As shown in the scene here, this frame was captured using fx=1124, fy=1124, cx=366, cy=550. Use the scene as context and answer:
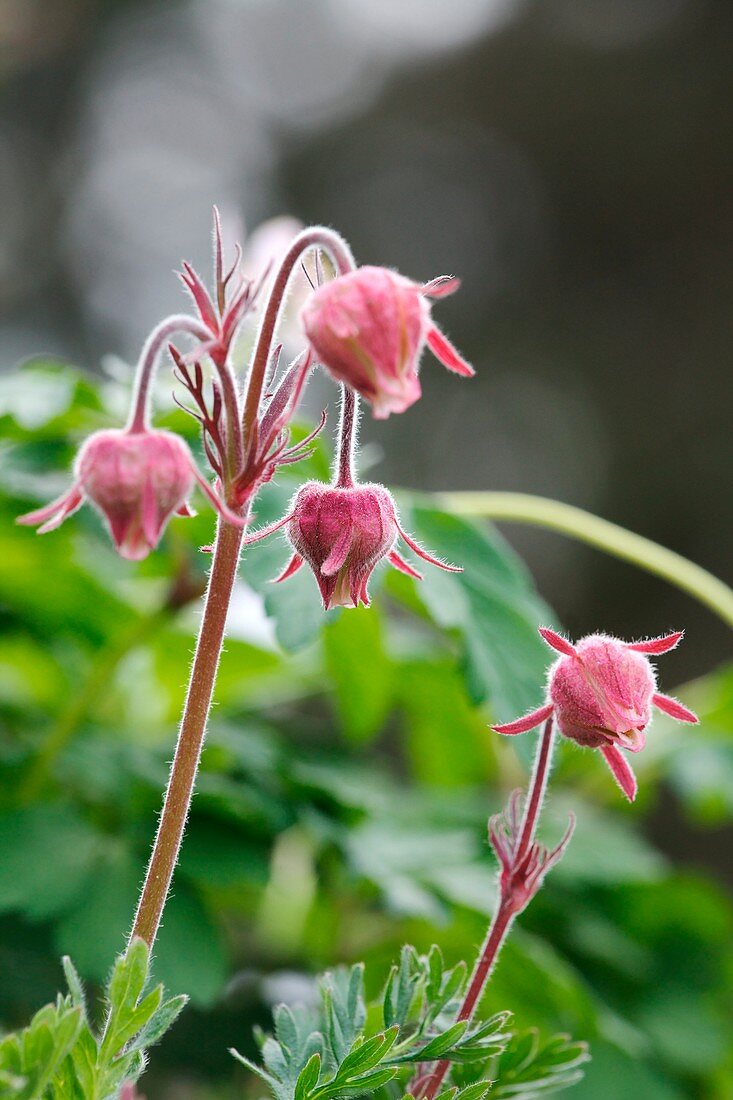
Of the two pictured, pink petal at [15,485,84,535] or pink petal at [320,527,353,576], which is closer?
pink petal at [15,485,84,535]

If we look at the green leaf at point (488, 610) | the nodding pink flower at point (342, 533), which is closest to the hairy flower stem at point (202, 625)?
the nodding pink flower at point (342, 533)

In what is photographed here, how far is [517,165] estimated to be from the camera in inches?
287

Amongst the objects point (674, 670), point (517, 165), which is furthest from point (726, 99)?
point (674, 670)

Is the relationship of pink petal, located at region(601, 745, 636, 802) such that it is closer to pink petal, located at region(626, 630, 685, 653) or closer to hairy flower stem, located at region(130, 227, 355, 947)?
pink petal, located at region(626, 630, 685, 653)

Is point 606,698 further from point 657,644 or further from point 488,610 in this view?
point 488,610

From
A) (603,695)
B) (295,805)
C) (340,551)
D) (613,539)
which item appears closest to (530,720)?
(603,695)

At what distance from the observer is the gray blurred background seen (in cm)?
590

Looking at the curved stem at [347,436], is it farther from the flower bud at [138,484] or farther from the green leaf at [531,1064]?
the green leaf at [531,1064]

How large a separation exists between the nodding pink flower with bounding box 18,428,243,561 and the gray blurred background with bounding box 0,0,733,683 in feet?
13.6

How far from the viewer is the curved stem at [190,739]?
634 mm

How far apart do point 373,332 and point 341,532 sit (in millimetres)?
168

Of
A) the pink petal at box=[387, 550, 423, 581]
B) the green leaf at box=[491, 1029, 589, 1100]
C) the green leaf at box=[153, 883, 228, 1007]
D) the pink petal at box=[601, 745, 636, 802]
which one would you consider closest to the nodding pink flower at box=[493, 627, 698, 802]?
the pink petal at box=[601, 745, 636, 802]

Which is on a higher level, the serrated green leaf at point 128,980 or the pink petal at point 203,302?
the pink petal at point 203,302

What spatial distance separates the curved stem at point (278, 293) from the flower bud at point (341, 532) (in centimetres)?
12
